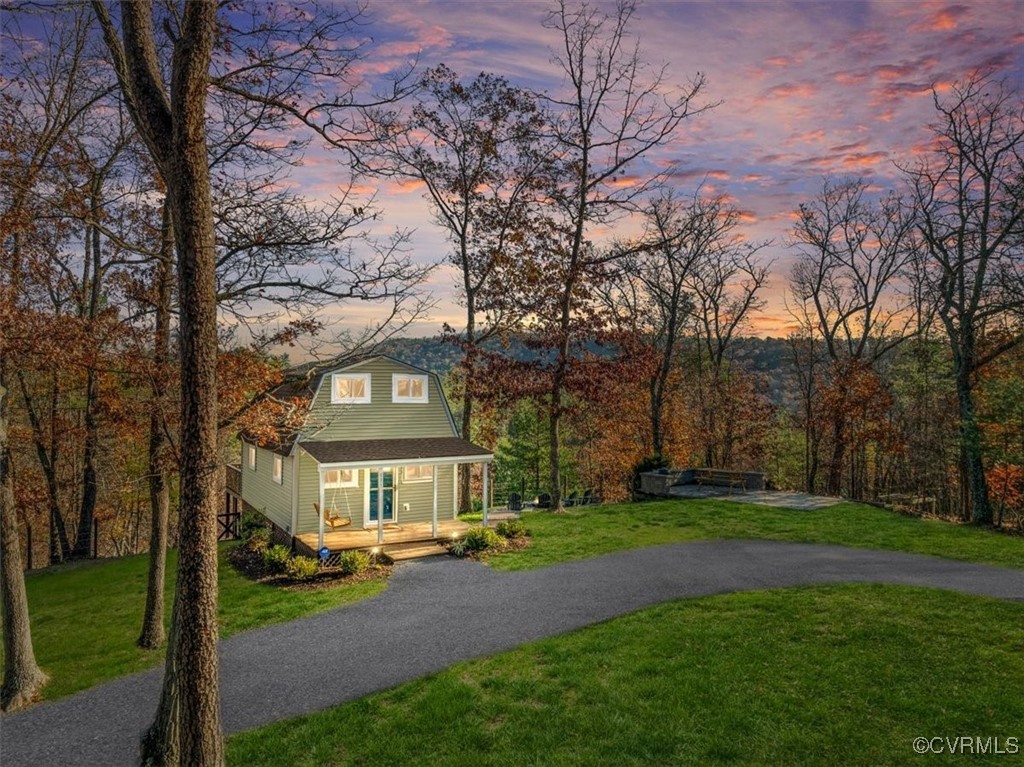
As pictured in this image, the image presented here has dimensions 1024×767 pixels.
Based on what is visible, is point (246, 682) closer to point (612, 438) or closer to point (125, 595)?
point (125, 595)

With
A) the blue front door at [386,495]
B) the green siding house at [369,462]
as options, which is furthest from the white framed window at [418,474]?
the blue front door at [386,495]

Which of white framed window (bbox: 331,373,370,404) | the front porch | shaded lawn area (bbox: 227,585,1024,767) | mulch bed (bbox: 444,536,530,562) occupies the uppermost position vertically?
white framed window (bbox: 331,373,370,404)

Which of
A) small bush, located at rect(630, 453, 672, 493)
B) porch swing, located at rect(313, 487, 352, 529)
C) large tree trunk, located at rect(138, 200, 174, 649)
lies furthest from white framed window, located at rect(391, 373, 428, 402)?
small bush, located at rect(630, 453, 672, 493)

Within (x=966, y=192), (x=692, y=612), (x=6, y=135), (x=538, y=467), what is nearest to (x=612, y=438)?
(x=538, y=467)

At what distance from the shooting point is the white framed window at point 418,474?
58.9 feet

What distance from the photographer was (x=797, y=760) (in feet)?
18.7

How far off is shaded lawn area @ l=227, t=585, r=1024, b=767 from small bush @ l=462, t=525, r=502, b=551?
6.08 meters

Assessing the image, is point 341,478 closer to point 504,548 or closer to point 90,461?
point 504,548

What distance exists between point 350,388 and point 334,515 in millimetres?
4059

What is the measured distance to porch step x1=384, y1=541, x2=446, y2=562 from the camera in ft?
48.6

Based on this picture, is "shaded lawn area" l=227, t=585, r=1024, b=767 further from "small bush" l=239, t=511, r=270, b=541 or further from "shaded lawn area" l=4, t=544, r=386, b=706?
"small bush" l=239, t=511, r=270, b=541

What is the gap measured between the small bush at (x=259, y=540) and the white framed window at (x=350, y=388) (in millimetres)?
4624

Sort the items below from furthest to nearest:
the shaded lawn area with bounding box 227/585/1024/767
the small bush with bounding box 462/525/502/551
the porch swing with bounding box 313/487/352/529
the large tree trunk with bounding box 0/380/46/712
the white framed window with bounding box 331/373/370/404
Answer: the white framed window with bounding box 331/373/370/404 → the porch swing with bounding box 313/487/352/529 → the small bush with bounding box 462/525/502/551 → the large tree trunk with bounding box 0/380/46/712 → the shaded lawn area with bounding box 227/585/1024/767

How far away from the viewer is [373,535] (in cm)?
1641
